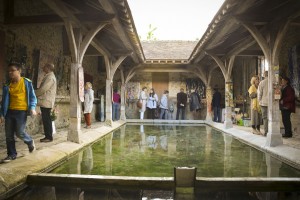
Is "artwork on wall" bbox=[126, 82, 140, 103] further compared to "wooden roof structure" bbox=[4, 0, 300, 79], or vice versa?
"artwork on wall" bbox=[126, 82, 140, 103]

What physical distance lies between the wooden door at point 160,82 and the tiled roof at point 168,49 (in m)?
1.39

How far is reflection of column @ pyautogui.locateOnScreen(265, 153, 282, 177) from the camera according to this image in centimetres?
387

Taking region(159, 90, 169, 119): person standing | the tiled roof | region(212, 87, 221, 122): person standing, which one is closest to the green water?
region(212, 87, 221, 122): person standing

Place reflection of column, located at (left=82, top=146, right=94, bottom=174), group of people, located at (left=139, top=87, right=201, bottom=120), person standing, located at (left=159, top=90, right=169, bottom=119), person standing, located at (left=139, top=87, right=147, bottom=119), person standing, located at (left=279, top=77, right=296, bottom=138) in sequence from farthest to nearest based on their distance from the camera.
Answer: person standing, located at (left=139, top=87, right=147, bottom=119) < person standing, located at (left=159, top=90, right=169, bottom=119) < group of people, located at (left=139, top=87, right=201, bottom=120) < person standing, located at (left=279, top=77, right=296, bottom=138) < reflection of column, located at (left=82, top=146, right=94, bottom=174)

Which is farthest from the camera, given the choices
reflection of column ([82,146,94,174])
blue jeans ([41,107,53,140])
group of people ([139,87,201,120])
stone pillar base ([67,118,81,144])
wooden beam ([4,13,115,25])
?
group of people ([139,87,201,120])

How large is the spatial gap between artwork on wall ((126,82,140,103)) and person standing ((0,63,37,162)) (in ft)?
39.2

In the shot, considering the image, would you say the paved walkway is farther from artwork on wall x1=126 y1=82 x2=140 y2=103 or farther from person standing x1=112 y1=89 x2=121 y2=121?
artwork on wall x1=126 y1=82 x2=140 y2=103

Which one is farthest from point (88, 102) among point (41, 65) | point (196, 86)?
point (196, 86)

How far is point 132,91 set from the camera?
52.7 feet

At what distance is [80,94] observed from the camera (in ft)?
19.9

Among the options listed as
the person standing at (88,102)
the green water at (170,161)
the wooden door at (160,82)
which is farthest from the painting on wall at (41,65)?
the wooden door at (160,82)

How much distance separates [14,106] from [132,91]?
1220 cm

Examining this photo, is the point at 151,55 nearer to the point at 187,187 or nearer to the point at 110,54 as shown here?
the point at 110,54

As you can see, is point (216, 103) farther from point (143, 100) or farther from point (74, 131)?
point (74, 131)
